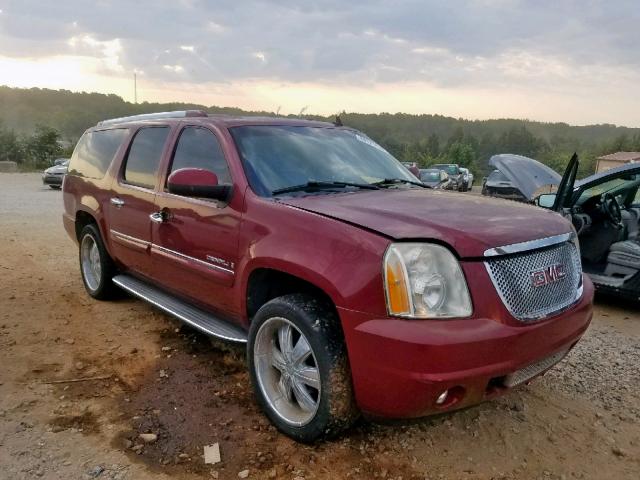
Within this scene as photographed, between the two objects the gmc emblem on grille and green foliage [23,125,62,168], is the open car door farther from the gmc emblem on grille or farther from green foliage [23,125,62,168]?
green foliage [23,125,62,168]

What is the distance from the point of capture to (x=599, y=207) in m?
6.36

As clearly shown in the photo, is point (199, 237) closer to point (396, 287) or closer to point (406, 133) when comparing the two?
point (396, 287)

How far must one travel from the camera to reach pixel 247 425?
3.10m

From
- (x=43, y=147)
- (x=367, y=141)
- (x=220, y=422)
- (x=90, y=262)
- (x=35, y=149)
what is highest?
(x=367, y=141)

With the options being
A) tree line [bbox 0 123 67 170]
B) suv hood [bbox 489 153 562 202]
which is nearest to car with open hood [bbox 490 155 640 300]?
suv hood [bbox 489 153 562 202]

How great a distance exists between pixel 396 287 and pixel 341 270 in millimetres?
289

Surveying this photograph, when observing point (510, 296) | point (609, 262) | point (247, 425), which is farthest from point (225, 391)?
point (609, 262)

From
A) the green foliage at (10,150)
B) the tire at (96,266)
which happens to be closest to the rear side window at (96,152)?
the tire at (96,266)

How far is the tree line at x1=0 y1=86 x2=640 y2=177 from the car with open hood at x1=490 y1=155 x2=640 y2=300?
89.8 ft

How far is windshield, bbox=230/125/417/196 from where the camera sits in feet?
11.3

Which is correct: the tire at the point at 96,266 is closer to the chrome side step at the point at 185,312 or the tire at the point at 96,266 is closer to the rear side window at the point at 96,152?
the chrome side step at the point at 185,312


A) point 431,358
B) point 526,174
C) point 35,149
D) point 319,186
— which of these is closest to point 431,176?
point 526,174

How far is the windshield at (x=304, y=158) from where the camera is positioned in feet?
11.3

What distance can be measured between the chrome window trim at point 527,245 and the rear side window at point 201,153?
1.76m
